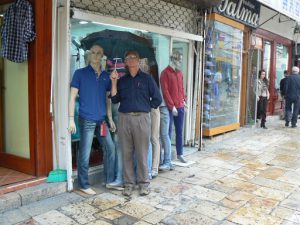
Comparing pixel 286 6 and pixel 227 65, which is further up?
pixel 286 6

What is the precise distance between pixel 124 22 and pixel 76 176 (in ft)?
6.98

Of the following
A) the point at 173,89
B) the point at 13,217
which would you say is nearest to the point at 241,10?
the point at 173,89

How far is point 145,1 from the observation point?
5.47m

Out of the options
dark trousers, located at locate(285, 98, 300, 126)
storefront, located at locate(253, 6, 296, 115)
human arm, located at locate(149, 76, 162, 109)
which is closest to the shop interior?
human arm, located at locate(149, 76, 162, 109)

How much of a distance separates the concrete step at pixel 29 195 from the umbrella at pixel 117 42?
1843 millimetres

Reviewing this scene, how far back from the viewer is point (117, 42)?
5074 millimetres

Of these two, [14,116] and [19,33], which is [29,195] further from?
[19,33]

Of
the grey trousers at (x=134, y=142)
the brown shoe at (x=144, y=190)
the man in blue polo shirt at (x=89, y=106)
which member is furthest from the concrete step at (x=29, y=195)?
the brown shoe at (x=144, y=190)

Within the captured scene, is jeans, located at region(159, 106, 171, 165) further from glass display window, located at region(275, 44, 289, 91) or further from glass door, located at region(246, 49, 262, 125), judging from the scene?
glass display window, located at region(275, 44, 289, 91)

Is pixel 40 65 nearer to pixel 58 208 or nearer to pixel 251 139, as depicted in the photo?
pixel 58 208

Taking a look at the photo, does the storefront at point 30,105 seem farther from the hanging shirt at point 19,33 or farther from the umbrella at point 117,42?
the umbrella at point 117,42

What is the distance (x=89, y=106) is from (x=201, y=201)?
68.3 inches

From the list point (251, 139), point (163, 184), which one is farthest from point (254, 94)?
point (163, 184)

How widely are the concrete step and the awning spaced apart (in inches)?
216
